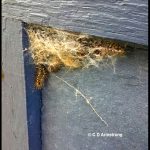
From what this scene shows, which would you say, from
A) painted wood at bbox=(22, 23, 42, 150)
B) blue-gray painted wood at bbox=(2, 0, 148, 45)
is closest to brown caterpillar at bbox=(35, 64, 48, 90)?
painted wood at bbox=(22, 23, 42, 150)

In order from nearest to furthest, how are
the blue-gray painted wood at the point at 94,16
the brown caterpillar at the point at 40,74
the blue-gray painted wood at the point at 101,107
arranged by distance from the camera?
the blue-gray painted wood at the point at 94,16, the blue-gray painted wood at the point at 101,107, the brown caterpillar at the point at 40,74

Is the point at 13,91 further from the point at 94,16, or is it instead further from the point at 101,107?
the point at 94,16

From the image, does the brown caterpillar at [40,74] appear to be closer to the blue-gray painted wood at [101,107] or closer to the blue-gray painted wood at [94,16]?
the blue-gray painted wood at [101,107]

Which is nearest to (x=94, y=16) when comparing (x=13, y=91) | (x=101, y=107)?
(x=101, y=107)

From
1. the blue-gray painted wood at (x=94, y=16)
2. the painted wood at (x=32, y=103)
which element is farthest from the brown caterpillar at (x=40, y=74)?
the blue-gray painted wood at (x=94, y=16)

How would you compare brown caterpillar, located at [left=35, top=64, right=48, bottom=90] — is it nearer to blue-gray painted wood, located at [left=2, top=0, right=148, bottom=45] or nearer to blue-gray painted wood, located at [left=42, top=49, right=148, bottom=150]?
blue-gray painted wood, located at [left=42, top=49, right=148, bottom=150]
